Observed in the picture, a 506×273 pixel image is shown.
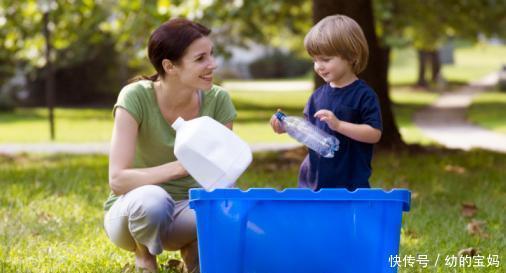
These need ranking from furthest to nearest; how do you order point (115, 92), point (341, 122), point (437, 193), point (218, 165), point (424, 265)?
point (115, 92) → point (437, 193) → point (424, 265) → point (341, 122) → point (218, 165)

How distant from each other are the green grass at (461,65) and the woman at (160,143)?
3336 centimetres

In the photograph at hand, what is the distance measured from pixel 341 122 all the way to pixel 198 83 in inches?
23.6

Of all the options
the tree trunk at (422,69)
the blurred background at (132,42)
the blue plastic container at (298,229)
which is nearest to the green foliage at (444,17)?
the blurred background at (132,42)

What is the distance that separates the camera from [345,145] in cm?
374

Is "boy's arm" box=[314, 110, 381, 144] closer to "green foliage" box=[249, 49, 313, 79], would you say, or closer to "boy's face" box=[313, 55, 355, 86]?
"boy's face" box=[313, 55, 355, 86]

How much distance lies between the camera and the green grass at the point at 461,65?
40.4 m

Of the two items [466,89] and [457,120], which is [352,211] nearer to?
[457,120]

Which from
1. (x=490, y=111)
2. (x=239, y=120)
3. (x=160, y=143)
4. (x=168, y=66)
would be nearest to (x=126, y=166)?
(x=160, y=143)

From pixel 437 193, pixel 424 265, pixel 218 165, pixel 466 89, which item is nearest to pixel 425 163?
pixel 437 193

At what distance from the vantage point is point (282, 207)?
9.30 ft

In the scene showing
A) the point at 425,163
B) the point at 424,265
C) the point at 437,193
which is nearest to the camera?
the point at 424,265

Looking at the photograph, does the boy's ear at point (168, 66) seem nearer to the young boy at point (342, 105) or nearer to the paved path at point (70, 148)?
the young boy at point (342, 105)

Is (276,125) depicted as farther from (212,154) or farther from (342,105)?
(212,154)

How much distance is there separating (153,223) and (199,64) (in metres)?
0.66
